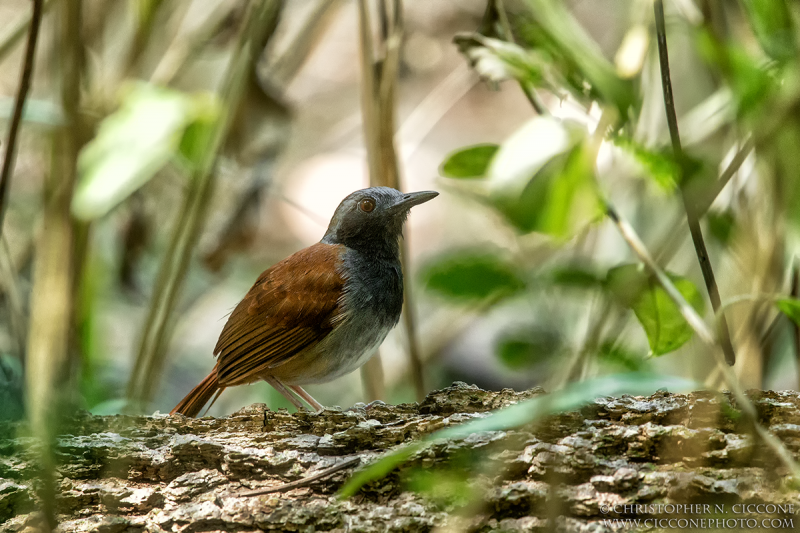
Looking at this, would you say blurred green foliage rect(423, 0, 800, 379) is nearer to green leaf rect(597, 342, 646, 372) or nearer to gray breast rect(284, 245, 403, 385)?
green leaf rect(597, 342, 646, 372)

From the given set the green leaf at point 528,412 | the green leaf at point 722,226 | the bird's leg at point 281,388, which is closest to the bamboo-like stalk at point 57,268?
the bird's leg at point 281,388

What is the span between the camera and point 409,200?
11.6ft

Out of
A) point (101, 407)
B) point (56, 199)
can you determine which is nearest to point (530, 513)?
point (101, 407)

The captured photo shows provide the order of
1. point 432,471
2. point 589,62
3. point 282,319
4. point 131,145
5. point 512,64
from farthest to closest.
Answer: point 282,319 < point 131,145 < point 512,64 < point 432,471 < point 589,62

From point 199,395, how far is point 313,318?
71 centimetres

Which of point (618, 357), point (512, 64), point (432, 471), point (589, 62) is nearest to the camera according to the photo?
point (589, 62)

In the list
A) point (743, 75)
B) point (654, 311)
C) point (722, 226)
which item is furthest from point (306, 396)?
point (743, 75)

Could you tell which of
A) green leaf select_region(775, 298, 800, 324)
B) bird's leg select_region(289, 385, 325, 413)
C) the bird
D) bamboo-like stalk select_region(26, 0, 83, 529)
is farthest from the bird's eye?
green leaf select_region(775, 298, 800, 324)

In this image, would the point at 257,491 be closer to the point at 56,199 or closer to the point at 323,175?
the point at 56,199

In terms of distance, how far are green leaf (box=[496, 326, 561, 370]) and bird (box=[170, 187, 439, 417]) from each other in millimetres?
626

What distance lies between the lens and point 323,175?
739 cm

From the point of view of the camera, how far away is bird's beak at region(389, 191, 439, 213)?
345 centimetres

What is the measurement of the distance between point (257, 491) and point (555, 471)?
98cm

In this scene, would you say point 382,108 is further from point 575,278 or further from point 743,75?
point 743,75
